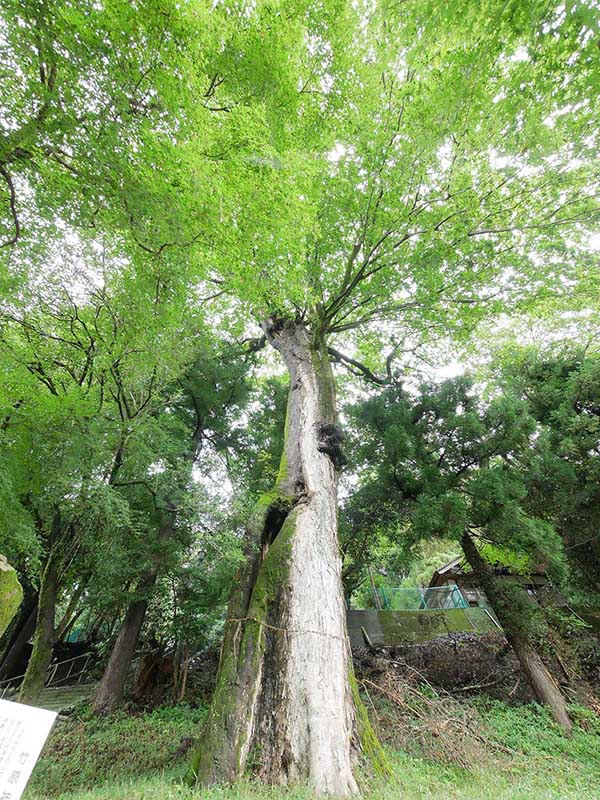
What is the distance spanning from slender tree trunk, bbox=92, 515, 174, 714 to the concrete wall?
5.11 m

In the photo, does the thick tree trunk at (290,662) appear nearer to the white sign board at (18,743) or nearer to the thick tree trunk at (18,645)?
the white sign board at (18,743)

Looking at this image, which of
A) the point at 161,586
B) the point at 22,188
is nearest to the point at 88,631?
the point at 161,586

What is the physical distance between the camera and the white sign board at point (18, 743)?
1279mm

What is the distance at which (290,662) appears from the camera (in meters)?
2.73

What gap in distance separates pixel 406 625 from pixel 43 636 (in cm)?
840

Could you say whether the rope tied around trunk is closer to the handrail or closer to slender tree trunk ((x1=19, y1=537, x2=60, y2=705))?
slender tree trunk ((x1=19, y1=537, x2=60, y2=705))

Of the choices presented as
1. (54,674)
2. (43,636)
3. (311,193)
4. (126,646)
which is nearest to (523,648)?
(43,636)

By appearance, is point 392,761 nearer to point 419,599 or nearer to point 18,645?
point 419,599

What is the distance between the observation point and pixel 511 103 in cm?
364

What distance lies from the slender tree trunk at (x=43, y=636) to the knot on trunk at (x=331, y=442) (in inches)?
148

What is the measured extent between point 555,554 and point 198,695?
6860mm

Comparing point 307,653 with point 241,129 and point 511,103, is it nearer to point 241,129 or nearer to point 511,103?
point 241,129

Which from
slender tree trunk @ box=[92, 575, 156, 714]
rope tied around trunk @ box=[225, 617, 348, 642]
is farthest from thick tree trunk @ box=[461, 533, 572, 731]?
slender tree trunk @ box=[92, 575, 156, 714]

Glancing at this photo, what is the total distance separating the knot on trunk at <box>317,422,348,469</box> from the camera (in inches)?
191
